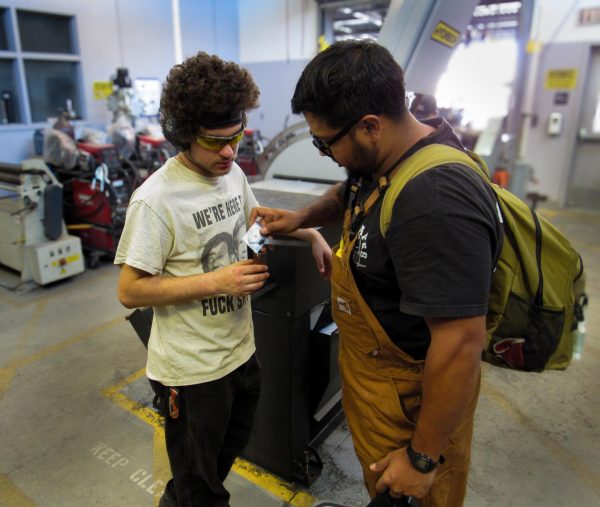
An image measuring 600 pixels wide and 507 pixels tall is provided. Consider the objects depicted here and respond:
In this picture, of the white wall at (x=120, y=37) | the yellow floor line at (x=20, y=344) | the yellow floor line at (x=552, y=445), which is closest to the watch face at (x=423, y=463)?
the yellow floor line at (x=552, y=445)

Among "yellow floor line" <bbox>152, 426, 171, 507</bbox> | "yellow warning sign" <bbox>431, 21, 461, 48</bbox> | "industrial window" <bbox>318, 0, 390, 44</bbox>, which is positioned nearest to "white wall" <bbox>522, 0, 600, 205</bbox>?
"industrial window" <bbox>318, 0, 390, 44</bbox>

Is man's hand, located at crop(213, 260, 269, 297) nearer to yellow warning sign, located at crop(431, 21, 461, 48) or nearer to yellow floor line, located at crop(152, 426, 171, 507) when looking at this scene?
yellow floor line, located at crop(152, 426, 171, 507)

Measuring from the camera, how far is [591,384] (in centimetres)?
269

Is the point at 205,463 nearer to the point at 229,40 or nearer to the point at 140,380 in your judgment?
the point at 140,380

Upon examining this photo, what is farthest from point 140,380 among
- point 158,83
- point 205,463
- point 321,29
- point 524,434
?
point 321,29

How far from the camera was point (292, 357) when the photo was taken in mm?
1692

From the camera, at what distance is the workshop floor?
6.19ft

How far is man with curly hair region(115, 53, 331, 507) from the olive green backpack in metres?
0.57

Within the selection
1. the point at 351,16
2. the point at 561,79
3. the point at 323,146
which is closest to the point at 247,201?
the point at 323,146

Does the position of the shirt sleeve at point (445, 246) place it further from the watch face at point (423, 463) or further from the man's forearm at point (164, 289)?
the man's forearm at point (164, 289)

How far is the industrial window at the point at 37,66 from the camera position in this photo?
566 cm

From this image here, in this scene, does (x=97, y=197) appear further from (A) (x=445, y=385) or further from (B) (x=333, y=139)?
(A) (x=445, y=385)

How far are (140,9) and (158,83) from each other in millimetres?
1091

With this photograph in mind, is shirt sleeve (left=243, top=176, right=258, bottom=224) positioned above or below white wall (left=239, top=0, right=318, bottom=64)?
below
